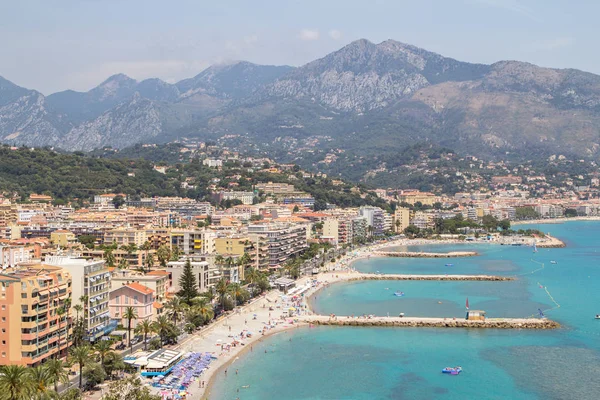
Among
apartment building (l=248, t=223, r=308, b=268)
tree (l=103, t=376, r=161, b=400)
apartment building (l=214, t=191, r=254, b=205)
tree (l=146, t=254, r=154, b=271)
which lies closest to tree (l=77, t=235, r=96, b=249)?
tree (l=146, t=254, r=154, b=271)

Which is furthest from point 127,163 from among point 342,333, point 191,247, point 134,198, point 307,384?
point 307,384

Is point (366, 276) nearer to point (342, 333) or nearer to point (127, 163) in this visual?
point (342, 333)

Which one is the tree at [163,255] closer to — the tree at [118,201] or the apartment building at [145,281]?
the apartment building at [145,281]

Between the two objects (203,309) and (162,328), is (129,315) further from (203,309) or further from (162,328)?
(203,309)

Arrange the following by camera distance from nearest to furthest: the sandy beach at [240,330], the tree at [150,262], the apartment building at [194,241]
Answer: the sandy beach at [240,330], the tree at [150,262], the apartment building at [194,241]

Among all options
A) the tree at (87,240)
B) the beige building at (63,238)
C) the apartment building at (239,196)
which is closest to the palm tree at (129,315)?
the tree at (87,240)

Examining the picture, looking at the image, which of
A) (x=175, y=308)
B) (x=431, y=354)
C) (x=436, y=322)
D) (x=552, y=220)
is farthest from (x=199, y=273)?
(x=552, y=220)

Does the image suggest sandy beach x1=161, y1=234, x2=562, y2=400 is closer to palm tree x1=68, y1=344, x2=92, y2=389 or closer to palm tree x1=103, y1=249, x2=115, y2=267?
palm tree x1=68, y1=344, x2=92, y2=389
